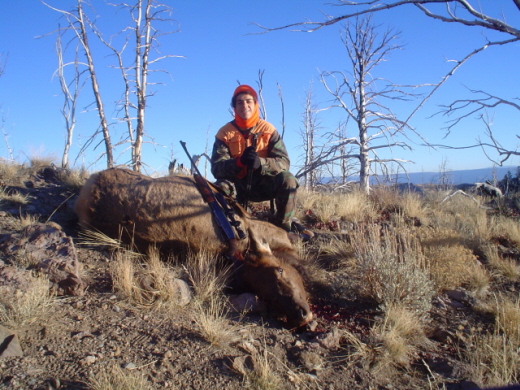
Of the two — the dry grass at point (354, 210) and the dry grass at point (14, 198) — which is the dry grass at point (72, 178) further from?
the dry grass at point (354, 210)

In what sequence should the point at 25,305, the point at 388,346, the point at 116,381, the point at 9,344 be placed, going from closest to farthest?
the point at 116,381
the point at 9,344
the point at 25,305
the point at 388,346

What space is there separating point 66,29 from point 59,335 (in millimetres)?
8528

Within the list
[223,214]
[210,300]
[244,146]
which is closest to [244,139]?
[244,146]

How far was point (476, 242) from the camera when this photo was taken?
5.37m

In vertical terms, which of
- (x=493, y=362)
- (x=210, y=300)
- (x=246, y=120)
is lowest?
(x=493, y=362)

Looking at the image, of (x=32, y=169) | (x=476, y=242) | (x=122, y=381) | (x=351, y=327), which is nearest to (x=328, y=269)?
(x=351, y=327)

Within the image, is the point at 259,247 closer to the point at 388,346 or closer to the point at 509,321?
the point at 388,346

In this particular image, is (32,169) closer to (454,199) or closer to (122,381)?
(122,381)

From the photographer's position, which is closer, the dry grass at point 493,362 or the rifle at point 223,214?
the dry grass at point 493,362

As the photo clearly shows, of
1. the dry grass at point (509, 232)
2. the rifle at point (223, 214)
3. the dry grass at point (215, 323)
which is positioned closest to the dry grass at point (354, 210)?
the dry grass at point (509, 232)

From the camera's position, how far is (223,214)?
4.05 metres

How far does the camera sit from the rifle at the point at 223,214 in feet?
12.8

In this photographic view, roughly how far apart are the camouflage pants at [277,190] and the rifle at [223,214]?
482 mm

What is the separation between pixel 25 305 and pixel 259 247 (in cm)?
202
